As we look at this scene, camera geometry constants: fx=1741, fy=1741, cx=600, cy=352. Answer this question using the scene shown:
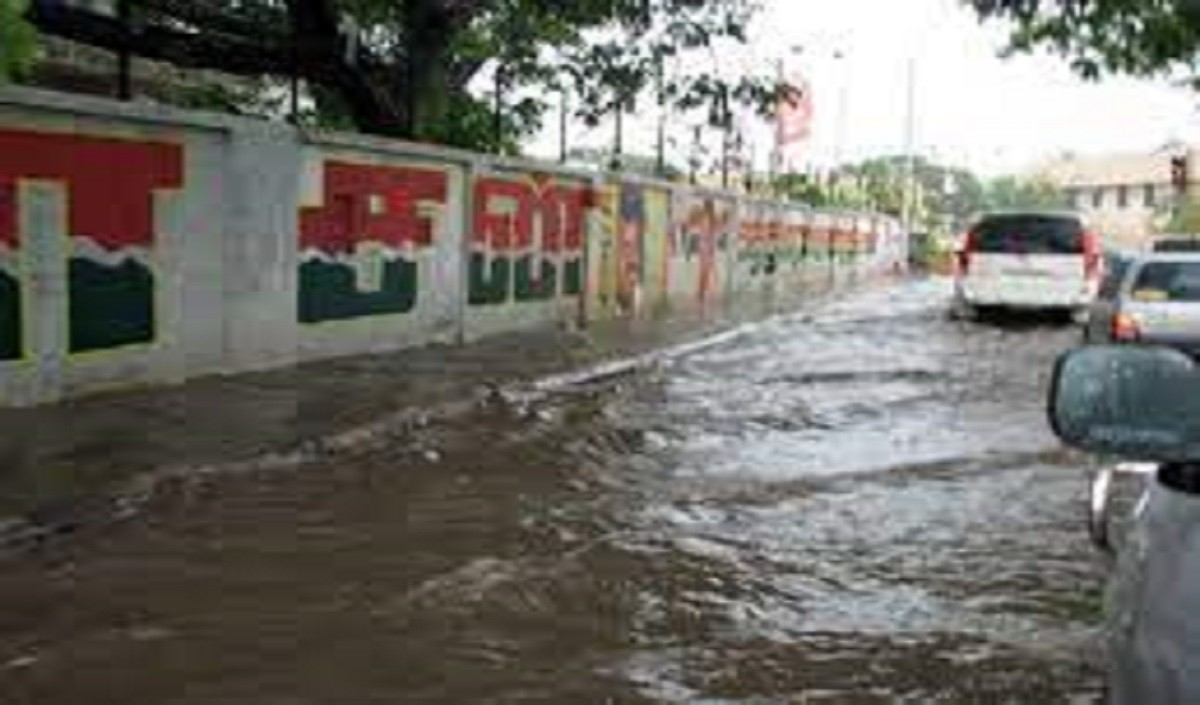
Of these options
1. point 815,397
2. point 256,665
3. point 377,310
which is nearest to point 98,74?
point 377,310

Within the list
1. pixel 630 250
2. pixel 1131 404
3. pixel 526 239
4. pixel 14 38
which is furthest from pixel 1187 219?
pixel 1131 404

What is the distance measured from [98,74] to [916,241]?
5136cm

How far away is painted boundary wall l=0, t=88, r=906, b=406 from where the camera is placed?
469 inches

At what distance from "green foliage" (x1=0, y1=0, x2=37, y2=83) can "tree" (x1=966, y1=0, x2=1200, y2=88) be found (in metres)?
15.3

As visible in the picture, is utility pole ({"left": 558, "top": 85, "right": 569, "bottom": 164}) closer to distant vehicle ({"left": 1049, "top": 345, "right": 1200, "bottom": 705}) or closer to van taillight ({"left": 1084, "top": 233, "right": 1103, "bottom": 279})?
van taillight ({"left": 1084, "top": 233, "right": 1103, "bottom": 279})

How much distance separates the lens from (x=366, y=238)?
16.9 meters

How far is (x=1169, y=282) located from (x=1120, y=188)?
3915 inches

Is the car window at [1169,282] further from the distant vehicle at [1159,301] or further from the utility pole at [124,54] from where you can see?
the utility pole at [124,54]

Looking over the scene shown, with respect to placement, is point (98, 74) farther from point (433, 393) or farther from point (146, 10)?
point (433, 393)

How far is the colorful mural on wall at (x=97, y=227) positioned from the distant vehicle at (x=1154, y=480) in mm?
9744

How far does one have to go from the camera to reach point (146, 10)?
1825 cm

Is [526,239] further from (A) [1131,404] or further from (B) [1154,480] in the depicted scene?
(A) [1131,404]

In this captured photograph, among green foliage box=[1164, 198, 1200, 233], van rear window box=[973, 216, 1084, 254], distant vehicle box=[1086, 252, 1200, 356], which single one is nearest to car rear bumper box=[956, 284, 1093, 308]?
van rear window box=[973, 216, 1084, 254]

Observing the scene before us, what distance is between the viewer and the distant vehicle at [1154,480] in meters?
2.47
